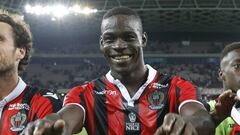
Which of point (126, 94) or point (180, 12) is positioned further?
point (180, 12)

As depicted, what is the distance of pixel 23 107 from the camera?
8.11 feet

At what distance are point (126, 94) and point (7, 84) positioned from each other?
2.73 ft

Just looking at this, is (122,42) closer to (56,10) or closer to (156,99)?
(156,99)

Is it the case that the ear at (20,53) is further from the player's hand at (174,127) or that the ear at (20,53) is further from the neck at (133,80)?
the player's hand at (174,127)

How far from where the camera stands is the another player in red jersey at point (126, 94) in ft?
7.61

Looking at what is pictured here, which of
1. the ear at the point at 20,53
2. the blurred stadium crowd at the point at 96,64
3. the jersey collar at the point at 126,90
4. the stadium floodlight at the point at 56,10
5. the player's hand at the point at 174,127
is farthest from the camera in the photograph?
the blurred stadium crowd at the point at 96,64

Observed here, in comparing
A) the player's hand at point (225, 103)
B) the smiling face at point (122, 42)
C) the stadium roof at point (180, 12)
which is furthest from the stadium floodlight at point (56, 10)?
the player's hand at point (225, 103)

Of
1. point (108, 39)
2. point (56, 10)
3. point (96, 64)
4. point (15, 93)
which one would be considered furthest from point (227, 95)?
point (96, 64)

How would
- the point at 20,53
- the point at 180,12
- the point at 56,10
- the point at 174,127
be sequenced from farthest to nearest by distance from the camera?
the point at 180,12
the point at 56,10
the point at 20,53
the point at 174,127

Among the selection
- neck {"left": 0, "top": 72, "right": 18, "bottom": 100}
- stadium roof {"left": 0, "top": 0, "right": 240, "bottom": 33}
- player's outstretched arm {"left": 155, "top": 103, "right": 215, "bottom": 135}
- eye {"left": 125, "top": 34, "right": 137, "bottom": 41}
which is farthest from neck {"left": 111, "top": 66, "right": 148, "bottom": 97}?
stadium roof {"left": 0, "top": 0, "right": 240, "bottom": 33}

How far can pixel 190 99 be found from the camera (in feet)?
7.28

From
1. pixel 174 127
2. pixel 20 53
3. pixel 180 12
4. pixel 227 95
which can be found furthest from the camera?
pixel 180 12

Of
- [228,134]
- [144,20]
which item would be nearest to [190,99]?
[228,134]

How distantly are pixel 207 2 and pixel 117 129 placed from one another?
19.6 meters
